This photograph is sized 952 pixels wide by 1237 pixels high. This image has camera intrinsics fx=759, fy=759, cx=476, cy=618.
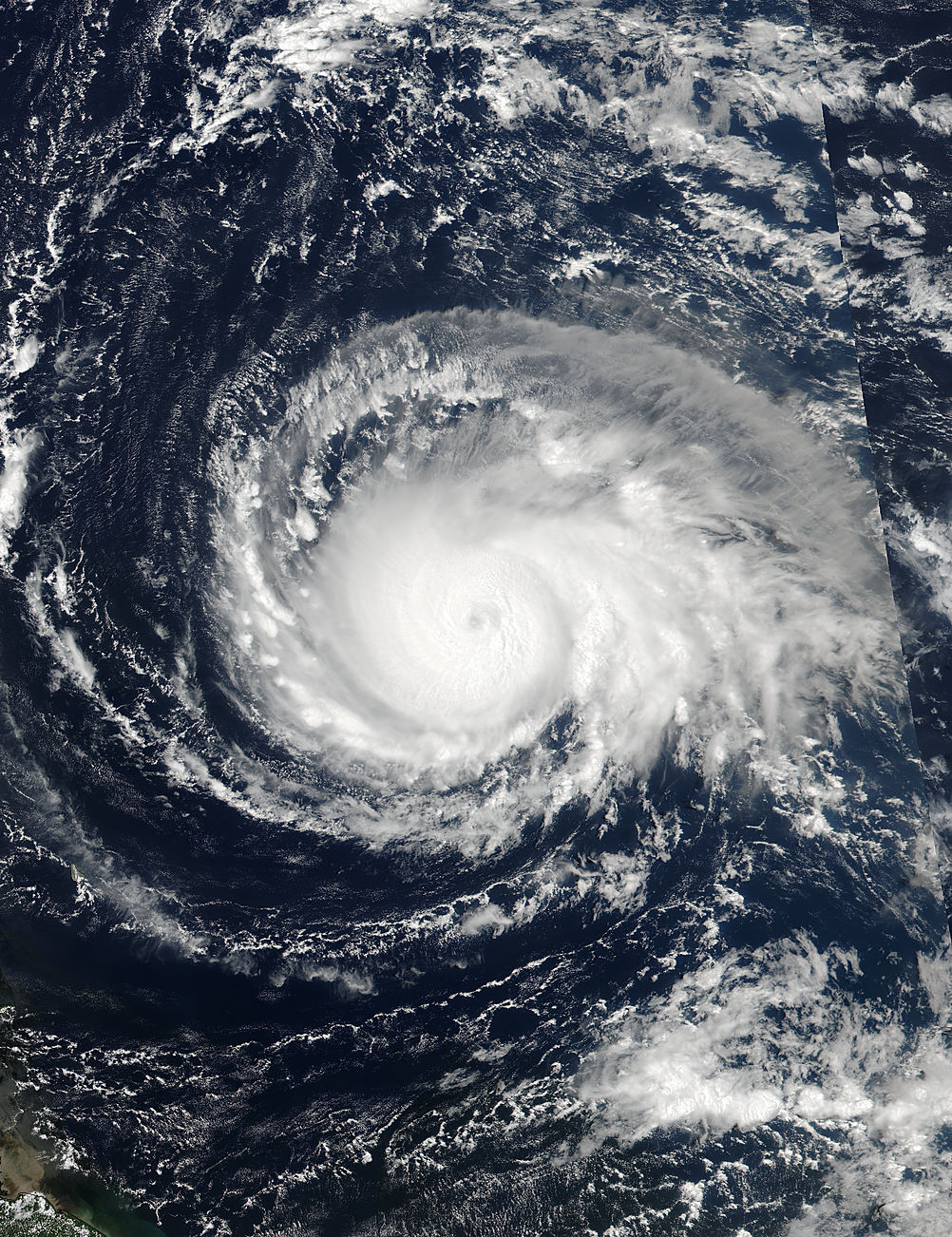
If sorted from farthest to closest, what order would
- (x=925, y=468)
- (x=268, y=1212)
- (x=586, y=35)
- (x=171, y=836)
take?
(x=586, y=35) → (x=925, y=468) → (x=171, y=836) → (x=268, y=1212)

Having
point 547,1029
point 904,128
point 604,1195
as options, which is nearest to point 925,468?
point 904,128

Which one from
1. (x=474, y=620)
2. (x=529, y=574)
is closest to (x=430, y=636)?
(x=474, y=620)

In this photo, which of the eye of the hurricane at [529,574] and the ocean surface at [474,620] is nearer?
the ocean surface at [474,620]

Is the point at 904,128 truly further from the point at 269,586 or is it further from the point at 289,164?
the point at 269,586

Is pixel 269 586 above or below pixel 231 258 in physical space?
below

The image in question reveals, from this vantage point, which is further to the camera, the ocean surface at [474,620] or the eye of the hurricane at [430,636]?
the eye of the hurricane at [430,636]
